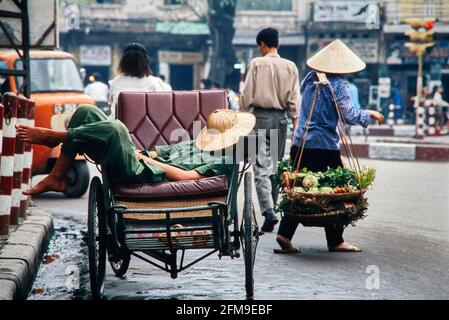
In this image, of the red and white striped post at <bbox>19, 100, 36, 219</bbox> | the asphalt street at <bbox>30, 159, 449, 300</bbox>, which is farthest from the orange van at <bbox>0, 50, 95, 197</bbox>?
the red and white striped post at <bbox>19, 100, 36, 219</bbox>

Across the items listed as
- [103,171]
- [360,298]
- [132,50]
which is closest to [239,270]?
[360,298]

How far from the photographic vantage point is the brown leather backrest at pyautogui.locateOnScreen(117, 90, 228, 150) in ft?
24.0

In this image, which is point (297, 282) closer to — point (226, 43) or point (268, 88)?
point (268, 88)

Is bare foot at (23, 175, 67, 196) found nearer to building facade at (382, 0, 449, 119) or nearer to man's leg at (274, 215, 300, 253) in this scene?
man's leg at (274, 215, 300, 253)

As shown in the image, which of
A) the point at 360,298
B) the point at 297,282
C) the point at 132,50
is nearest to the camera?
the point at 360,298

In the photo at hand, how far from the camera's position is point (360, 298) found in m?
6.36

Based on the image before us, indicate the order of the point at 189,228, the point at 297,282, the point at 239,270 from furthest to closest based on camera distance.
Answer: the point at 239,270
the point at 297,282
the point at 189,228

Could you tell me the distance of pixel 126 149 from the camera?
236 inches

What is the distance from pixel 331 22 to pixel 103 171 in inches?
1510

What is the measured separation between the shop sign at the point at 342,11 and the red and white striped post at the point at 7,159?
3607 centimetres

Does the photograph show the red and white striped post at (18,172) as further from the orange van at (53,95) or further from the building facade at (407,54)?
the building facade at (407,54)

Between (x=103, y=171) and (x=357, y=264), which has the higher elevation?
(x=103, y=171)

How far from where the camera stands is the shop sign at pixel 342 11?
43562 mm

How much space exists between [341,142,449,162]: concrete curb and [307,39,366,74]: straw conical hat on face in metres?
12.9
